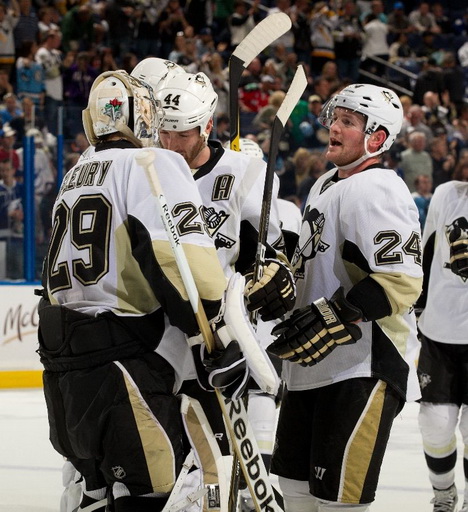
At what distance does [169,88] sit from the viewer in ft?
10.4

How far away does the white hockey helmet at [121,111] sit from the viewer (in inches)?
95.7

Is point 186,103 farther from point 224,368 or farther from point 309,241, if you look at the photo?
point 224,368

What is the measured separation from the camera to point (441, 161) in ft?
24.2

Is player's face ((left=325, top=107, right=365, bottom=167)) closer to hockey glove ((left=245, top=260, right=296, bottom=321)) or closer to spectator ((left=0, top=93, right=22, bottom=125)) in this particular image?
hockey glove ((left=245, top=260, right=296, bottom=321))

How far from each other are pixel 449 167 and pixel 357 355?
15.7 feet

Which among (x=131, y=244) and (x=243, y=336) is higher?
(x=131, y=244)

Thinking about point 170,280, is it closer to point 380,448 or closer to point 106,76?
point 106,76

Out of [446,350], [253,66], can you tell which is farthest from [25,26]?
[446,350]

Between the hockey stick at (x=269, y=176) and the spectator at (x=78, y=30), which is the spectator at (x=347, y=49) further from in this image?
the hockey stick at (x=269, y=176)

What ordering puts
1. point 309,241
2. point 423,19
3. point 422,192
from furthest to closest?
point 423,19 < point 422,192 < point 309,241

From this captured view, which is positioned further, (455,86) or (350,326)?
(455,86)

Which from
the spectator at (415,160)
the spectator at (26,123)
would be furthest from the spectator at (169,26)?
the spectator at (26,123)

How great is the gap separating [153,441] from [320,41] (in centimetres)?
958

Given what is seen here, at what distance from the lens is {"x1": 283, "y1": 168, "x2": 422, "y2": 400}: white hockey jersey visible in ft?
8.88
